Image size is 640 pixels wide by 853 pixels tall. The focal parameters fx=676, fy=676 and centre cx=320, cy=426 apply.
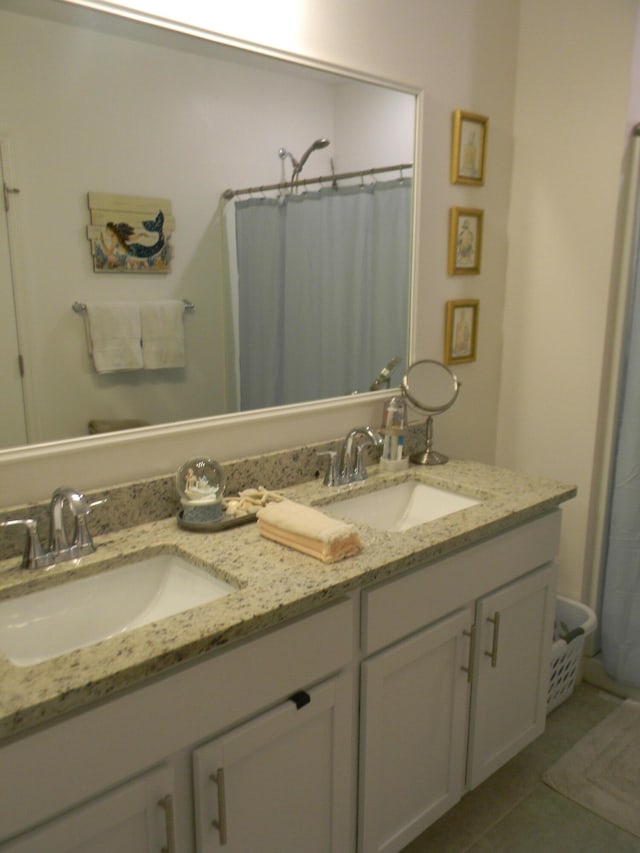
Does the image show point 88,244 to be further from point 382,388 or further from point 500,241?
point 500,241

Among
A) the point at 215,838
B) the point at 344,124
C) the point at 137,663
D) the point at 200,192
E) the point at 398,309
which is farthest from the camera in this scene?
the point at 398,309

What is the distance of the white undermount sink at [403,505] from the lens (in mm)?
1765

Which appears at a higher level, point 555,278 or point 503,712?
point 555,278

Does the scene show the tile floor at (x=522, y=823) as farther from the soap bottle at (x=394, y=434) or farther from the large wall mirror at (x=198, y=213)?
the large wall mirror at (x=198, y=213)

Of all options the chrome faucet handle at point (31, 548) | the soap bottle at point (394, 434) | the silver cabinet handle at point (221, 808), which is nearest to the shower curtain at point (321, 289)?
the soap bottle at point (394, 434)

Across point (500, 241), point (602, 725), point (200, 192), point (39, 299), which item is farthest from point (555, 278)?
point (39, 299)

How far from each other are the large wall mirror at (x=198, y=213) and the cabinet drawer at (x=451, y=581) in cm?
60

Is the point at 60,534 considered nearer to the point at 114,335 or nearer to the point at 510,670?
the point at 114,335

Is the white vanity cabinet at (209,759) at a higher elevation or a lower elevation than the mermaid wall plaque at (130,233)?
lower

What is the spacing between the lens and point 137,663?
96cm

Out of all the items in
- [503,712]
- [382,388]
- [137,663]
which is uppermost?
[382,388]

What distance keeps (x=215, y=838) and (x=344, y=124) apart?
1641 mm

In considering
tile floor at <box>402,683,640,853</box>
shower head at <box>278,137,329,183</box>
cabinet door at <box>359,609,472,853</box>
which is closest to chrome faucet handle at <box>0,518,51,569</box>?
cabinet door at <box>359,609,472,853</box>

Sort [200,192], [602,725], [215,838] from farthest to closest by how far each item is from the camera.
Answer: [602,725] < [200,192] < [215,838]
